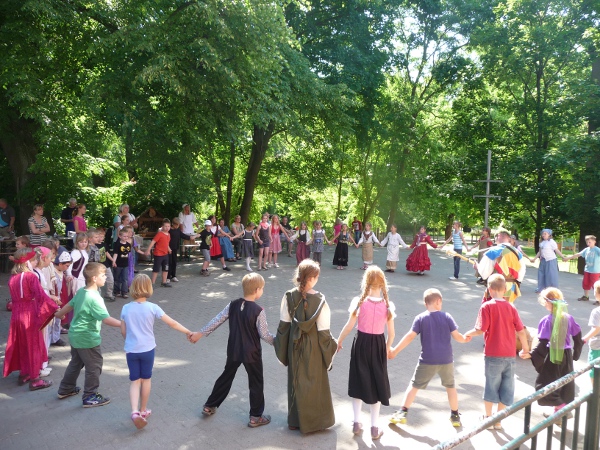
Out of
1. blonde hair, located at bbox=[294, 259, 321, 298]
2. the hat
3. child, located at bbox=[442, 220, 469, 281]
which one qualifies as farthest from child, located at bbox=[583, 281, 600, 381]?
child, located at bbox=[442, 220, 469, 281]

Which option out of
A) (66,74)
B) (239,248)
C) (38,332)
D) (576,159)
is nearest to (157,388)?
(38,332)

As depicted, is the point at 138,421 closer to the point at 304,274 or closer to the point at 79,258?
the point at 304,274

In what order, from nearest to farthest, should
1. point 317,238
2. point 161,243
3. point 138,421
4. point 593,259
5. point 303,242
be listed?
point 138,421 < point 593,259 < point 161,243 < point 317,238 < point 303,242

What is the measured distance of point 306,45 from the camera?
69.9 ft

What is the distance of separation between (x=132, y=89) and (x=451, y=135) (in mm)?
20853

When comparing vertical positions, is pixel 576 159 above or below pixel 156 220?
above

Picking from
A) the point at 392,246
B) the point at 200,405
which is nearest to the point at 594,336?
the point at 200,405

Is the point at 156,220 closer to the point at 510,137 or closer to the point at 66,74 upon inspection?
the point at 66,74

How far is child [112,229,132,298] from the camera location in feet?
37.9

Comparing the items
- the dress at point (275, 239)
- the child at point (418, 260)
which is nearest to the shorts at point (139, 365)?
the dress at point (275, 239)

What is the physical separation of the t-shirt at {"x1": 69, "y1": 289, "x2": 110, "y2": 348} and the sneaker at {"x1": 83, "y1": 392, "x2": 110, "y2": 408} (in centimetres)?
61

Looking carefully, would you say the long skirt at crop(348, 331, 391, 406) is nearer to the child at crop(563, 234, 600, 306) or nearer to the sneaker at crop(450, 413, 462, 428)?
the sneaker at crop(450, 413, 462, 428)

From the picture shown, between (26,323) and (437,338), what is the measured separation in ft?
16.3

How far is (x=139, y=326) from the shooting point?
5402mm
